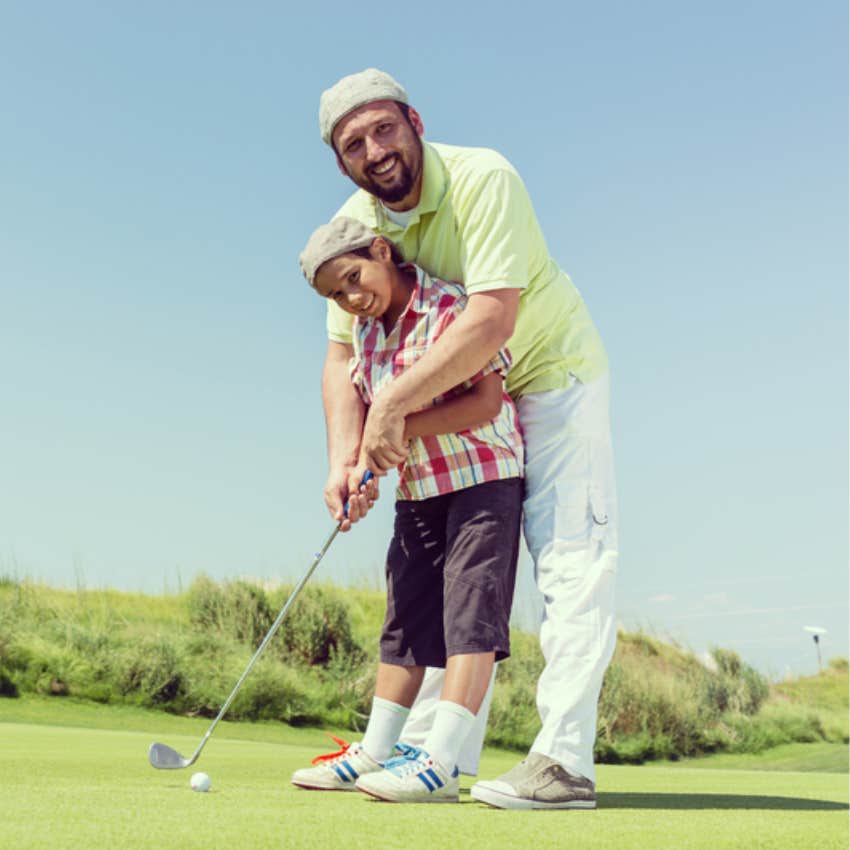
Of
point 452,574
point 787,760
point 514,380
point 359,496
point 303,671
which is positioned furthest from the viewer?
point 787,760

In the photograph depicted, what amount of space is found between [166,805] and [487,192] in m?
1.95

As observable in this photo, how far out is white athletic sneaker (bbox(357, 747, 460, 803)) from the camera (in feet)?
10.6

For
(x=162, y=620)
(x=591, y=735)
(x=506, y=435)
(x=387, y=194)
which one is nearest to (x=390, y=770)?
(x=591, y=735)

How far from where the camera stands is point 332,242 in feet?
11.3

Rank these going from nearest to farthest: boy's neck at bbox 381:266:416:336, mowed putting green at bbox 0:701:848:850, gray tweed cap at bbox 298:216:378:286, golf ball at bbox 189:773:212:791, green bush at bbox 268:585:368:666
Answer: mowed putting green at bbox 0:701:848:850 < golf ball at bbox 189:773:212:791 < gray tweed cap at bbox 298:216:378:286 < boy's neck at bbox 381:266:416:336 < green bush at bbox 268:585:368:666

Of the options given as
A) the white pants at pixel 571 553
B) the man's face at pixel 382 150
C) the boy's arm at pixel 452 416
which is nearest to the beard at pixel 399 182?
the man's face at pixel 382 150

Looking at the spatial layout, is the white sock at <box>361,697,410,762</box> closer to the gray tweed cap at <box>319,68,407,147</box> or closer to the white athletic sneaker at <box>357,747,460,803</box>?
the white athletic sneaker at <box>357,747,460,803</box>

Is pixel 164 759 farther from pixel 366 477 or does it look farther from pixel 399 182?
pixel 399 182

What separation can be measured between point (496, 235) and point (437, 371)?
0.49 m

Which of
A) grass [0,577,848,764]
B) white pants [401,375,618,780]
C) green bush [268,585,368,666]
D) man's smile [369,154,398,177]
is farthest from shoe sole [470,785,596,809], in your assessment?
green bush [268,585,368,666]

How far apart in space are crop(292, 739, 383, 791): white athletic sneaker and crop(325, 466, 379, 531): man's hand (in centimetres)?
69

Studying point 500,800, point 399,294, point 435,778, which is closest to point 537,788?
point 500,800

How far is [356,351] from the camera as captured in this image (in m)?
3.74

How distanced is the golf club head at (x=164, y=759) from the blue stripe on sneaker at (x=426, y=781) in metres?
0.86
